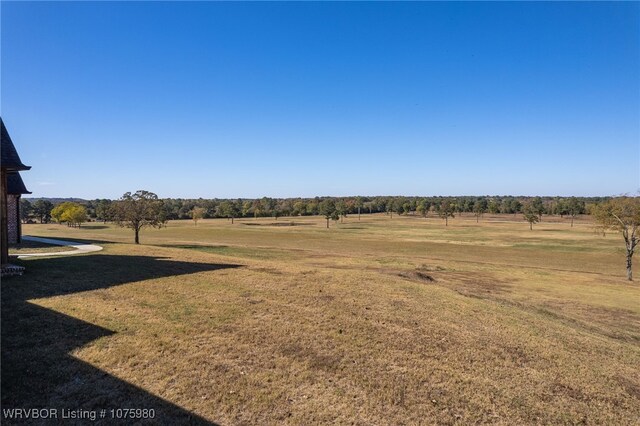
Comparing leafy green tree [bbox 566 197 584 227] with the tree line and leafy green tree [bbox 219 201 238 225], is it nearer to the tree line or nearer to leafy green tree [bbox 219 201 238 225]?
the tree line

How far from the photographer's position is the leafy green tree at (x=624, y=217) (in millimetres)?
31469

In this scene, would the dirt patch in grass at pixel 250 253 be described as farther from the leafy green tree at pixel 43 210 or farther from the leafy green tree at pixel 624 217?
the leafy green tree at pixel 43 210

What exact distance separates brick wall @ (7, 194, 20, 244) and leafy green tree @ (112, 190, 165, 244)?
8.71 meters

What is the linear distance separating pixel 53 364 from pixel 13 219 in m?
28.8

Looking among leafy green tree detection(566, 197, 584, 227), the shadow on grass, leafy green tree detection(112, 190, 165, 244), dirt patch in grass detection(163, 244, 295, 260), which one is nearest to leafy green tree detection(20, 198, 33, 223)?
leafy green tree detection(112, 190, 165, 244)

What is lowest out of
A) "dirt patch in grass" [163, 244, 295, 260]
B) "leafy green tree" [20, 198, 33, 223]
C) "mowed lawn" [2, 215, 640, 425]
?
"dirt patch in grass" [163, 244, 295, 260]

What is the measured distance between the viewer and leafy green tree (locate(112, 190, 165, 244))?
125 ft

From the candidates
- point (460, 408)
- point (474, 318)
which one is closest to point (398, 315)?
point (474, 318)

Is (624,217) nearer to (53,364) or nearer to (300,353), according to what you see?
(300,353)

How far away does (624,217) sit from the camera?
106ft

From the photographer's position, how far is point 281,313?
11438mm

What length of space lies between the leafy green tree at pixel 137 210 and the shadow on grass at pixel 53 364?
83.6ft

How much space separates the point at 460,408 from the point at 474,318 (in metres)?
6.38

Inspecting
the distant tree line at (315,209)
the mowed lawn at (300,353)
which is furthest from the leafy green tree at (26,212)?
the mowed lawn at (300,353)
